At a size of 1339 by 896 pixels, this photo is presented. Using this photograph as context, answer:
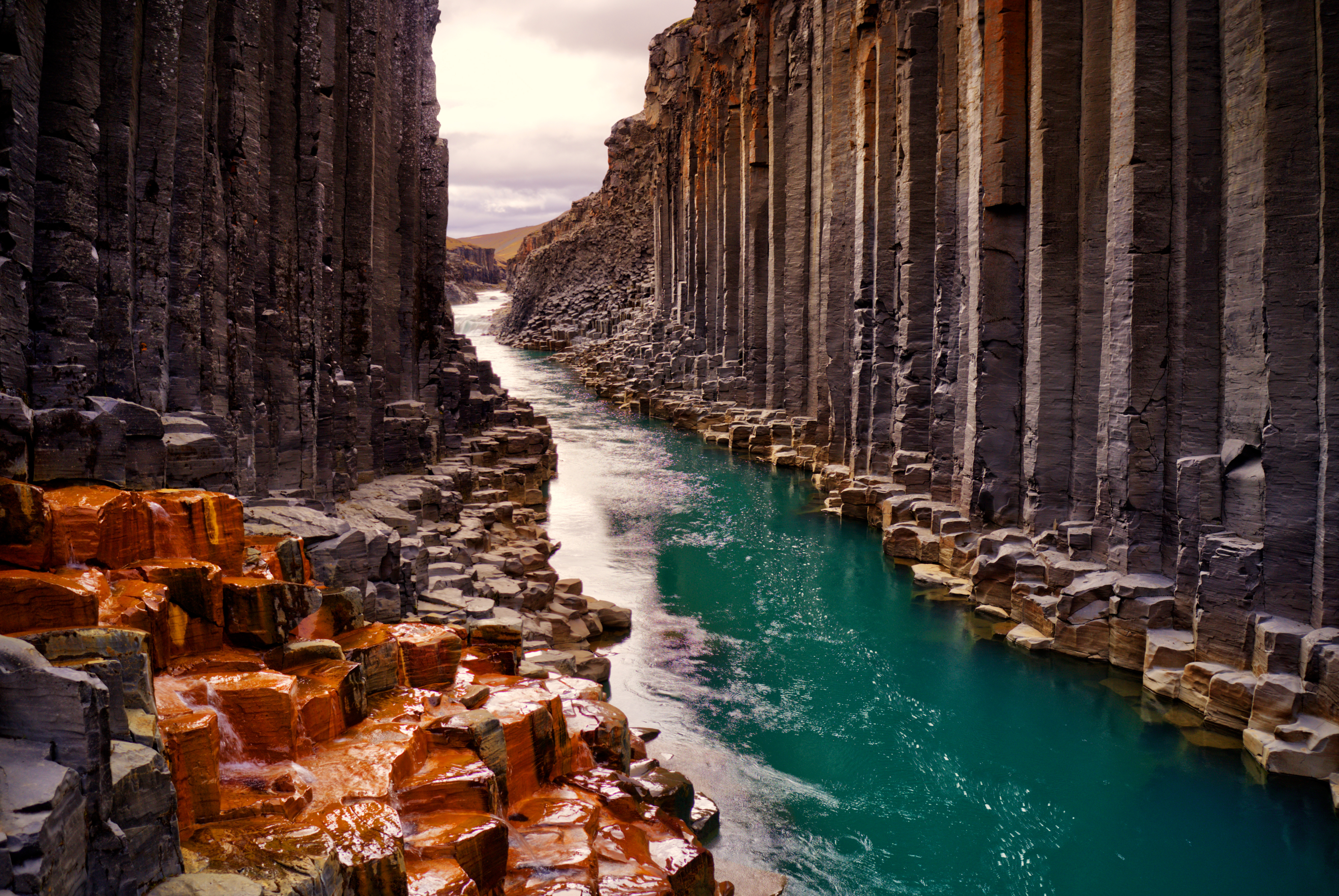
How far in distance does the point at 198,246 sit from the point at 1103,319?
410 inches

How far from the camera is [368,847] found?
405cm

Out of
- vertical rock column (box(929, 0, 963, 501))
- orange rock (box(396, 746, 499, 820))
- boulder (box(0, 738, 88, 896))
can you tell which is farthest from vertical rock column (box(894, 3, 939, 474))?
boulder (box(0, 738, 88, 896))

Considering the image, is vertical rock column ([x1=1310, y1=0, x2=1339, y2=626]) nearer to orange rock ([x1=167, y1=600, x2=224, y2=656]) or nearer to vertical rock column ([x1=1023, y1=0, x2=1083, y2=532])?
vertical rock column ([x1=1023, y1=0, x2=1083, y2=532])

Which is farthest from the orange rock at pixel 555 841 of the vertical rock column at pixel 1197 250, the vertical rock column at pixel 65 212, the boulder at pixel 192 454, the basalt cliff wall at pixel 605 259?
the basalt cliff wall at pixel 605 259

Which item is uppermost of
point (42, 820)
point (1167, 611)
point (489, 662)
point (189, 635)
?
point (42, 820)

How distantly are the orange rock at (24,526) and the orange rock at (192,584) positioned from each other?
51 cm

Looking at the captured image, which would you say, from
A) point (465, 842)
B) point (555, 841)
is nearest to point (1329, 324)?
point (555, 841)

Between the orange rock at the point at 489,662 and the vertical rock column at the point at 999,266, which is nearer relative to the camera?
the orange rock at the point at 489,662

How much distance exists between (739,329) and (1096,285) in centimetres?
2212

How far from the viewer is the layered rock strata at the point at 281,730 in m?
3.06

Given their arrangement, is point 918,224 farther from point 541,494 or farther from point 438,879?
point 438,879

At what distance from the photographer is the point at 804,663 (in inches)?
440

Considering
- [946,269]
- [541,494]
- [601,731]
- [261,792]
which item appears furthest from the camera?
[541,494]

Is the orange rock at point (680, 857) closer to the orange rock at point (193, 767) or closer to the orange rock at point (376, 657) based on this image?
the orange rock at point (376, 657)
